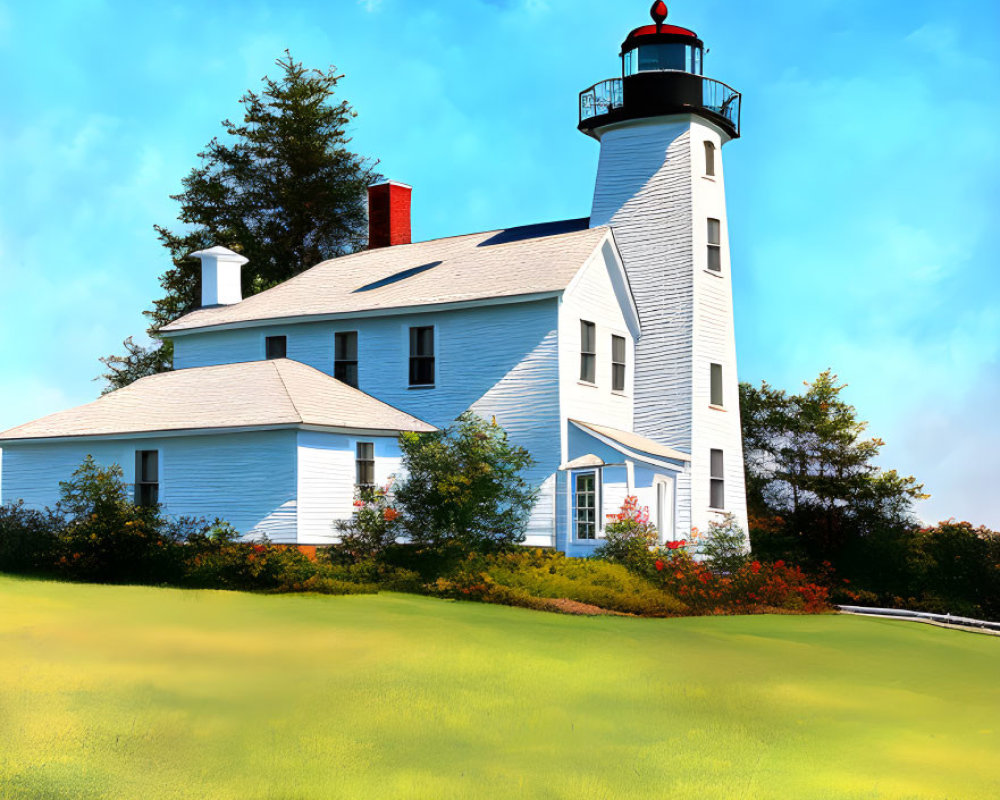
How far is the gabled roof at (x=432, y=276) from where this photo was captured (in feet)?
95.5

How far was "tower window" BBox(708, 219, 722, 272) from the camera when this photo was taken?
1219 inches

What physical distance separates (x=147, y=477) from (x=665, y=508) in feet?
41.9

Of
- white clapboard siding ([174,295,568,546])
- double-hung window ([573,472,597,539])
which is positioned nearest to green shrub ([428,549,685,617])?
double-hung window ([573,472,597,539])

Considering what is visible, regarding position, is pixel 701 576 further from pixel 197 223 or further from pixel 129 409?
pixel 197 223

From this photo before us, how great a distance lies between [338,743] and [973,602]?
23331mm

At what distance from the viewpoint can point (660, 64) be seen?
3119 cm

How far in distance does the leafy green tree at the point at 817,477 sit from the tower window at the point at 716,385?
5.31 metres

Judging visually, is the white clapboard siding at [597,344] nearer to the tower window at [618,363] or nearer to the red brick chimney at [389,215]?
the tower window at [618,363]

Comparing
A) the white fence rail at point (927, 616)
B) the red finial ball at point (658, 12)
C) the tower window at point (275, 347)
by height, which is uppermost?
the red finial ball at point (658, 12)

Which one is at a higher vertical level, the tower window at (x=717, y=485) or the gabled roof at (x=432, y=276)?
the gabled roof at (x=432, y=276)

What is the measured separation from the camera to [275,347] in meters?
33.2

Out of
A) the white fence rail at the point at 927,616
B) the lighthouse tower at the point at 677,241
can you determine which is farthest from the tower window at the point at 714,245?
the white fence rail at the point at 927,616

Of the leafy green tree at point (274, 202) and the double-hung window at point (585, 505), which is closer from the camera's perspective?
the double-hung window at point (585, 505)

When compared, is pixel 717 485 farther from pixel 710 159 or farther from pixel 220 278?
pixel 220 278
